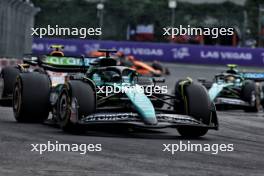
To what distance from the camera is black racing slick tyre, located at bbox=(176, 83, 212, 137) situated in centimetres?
1153

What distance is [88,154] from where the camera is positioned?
873cm

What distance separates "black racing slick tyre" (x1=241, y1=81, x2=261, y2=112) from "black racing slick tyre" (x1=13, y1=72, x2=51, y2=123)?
336 inches

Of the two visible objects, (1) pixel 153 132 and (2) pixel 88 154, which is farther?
(1) pixel 153 132

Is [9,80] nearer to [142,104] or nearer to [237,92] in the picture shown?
[142,104]

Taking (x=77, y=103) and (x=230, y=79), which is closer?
(x=77, y=103)

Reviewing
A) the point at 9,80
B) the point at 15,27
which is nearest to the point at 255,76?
the point at 9,80

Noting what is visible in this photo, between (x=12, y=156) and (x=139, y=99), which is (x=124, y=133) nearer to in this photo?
(x=139, y=99)

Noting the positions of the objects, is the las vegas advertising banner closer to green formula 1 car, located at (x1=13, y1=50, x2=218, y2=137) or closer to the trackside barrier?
the trackside barrier

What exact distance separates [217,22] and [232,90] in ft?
113

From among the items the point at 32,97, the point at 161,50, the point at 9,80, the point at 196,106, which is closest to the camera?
the point at 196,106

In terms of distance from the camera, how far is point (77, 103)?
1096cm

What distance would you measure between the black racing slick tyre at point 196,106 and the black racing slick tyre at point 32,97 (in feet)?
6.79

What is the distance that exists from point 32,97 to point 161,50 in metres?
36.0

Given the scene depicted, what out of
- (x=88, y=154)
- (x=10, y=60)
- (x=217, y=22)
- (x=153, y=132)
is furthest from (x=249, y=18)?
(x=88, y=154)
